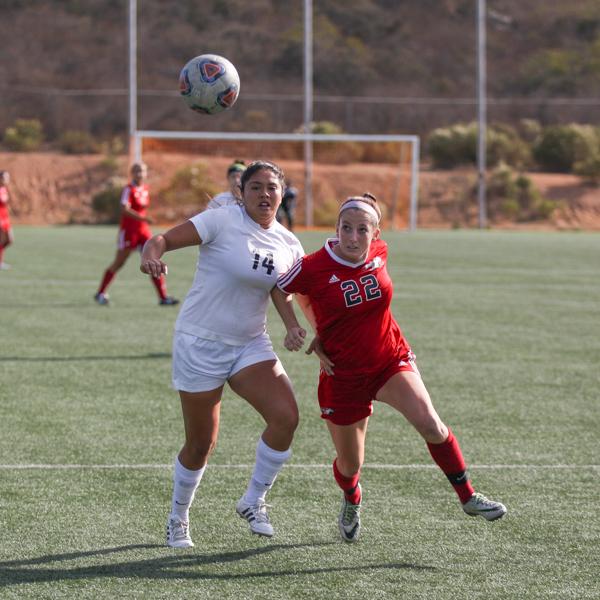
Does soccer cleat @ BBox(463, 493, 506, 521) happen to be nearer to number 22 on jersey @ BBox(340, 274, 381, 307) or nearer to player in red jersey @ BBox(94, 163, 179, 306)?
number 22 on jersey @ BBox(340, 274, 381, 307)

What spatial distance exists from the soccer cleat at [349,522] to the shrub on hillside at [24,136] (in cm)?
5209

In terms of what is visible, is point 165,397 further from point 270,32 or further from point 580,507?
point 270,32

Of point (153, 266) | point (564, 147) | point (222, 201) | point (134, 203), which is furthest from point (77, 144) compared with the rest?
point (153, 266)

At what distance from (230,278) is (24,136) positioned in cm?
5287

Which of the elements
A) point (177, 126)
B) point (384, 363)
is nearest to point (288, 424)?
point (384, 363)

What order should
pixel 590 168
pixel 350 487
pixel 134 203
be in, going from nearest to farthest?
pixel 350 487
pixel 134 203
pixel 590 168

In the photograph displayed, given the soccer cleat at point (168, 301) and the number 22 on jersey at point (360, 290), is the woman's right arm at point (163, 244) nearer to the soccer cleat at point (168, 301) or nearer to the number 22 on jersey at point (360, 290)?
the number 22 on jersey at point (360, 290)

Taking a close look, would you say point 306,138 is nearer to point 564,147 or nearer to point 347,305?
point 564,147

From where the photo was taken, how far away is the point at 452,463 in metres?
5.54

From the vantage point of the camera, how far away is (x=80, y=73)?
65562 millimetres

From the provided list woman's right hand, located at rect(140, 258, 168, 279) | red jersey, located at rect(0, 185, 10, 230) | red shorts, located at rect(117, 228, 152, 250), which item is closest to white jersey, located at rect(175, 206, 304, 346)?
woman's right hand, located at rect(140, 258, 168, 279)

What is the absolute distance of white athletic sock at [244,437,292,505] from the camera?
5629 mm

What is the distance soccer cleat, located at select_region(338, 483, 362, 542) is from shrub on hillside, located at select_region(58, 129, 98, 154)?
51.4m

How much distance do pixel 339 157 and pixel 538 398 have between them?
3767cm
